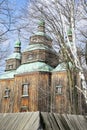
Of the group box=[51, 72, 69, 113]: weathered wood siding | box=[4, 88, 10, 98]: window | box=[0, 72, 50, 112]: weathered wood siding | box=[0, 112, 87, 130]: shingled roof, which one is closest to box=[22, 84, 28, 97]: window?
box=[0, 72, 50, 112]: weathered wood siding

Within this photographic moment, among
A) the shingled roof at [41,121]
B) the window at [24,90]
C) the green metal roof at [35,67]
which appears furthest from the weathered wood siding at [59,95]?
the shingled roof at [41,121]

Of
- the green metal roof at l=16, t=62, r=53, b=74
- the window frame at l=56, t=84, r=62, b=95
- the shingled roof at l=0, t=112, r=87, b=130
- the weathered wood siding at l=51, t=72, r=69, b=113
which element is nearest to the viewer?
the shingled roof at l=0, t=112, r=87, b=130

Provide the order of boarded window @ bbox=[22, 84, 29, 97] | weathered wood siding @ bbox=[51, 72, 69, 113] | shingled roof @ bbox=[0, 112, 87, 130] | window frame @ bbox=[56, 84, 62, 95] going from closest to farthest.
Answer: shingled roof @ bbox=[0, 112, 87, 130], weathered wood siding @ bbox=[51, 72, 69, 113], window frame @ bbox=[56, 84, 62, 95], boarded window @ bbox=[22, 84, 29, 97]

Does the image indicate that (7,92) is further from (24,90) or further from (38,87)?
(38,87)

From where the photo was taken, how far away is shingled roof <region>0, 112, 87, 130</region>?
32.7ft

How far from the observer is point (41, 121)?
32.8 feet

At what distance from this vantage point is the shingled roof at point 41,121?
996 cm

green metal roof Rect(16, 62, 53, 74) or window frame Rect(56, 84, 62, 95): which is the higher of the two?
Answer: green metal roof Rect(16, 62, 53, 74)

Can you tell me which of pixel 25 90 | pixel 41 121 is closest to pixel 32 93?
pixel 25 90

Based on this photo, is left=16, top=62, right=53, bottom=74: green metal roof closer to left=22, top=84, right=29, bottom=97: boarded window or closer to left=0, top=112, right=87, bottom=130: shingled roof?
left=22, top=84, right=29, bottom=97: boarded window

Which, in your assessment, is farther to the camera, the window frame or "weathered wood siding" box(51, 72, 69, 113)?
the window frame

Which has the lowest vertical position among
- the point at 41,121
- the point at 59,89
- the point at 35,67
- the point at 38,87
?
the point at 41,121

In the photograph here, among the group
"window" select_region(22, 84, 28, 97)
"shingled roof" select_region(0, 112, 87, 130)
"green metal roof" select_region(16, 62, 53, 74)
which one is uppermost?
"green metal roof" select_region(16, 62, 53, 74)

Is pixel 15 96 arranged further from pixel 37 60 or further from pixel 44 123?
pixel 44 123
